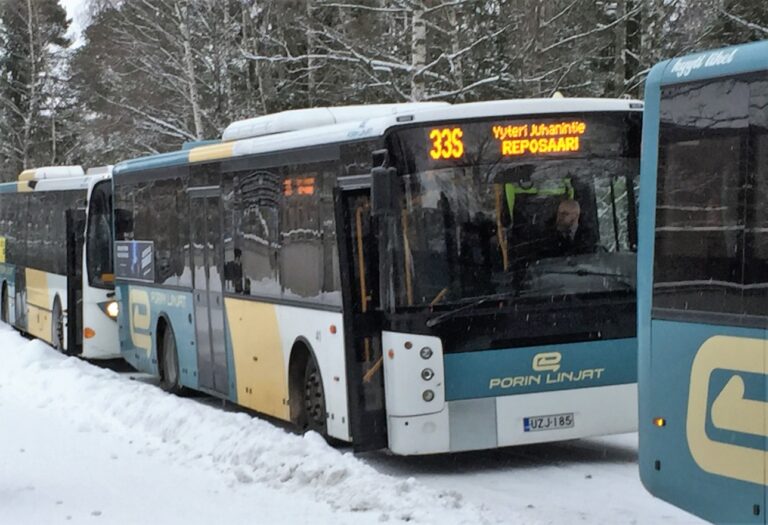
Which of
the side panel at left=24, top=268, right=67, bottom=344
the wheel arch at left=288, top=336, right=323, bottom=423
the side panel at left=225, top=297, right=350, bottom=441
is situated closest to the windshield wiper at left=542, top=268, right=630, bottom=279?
the side panel at left=225, top=297, right=350, bottom=441

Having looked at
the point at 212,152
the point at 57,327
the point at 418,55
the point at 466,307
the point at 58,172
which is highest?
the point at 418,55

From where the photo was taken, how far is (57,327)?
23.8 m

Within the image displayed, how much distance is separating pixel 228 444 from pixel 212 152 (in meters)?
4.46

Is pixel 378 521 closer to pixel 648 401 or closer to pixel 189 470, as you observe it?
pixel 648 401

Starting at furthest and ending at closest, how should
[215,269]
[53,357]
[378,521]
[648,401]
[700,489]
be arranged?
[53,357], [215,269], [378,521], [648,401], [700,489]

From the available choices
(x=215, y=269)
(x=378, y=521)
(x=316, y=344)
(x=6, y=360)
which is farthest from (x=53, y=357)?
(x=378, y=521)

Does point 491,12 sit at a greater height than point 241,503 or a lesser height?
greater

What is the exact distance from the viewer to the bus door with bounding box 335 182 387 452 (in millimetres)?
11695

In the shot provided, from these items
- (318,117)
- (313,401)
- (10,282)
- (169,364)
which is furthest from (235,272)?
(10,282)

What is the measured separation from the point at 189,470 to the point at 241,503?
173cm

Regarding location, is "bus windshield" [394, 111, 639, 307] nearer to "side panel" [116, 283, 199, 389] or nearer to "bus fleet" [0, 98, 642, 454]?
"bus fleet" [0, 98, 642, 454]

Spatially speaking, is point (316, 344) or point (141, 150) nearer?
point (316, 344)

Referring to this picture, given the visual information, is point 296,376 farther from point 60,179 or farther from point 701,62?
point 60,179

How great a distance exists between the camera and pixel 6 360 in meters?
22.0
